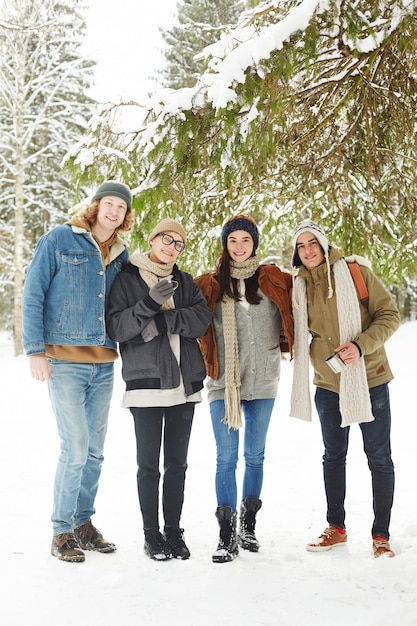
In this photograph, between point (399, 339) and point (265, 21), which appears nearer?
point (265, 21)

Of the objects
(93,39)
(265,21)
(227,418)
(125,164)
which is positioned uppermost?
(93,39)

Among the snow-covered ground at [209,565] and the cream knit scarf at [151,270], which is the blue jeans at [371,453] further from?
the cream knit scarf at [151,270]

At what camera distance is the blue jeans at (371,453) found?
3584 mm

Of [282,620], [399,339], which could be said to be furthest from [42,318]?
[399,339]

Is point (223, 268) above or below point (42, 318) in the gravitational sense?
above

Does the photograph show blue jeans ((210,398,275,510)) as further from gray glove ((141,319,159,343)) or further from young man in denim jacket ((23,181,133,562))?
young man in denim jacket ((23,181,133,562))

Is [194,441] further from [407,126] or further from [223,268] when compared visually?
[407,126]

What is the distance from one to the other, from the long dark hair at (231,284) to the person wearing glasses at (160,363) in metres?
0.23

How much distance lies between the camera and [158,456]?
356 cm

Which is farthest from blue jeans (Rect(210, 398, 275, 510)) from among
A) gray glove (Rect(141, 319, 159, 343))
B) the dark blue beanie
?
the dark blue beanie

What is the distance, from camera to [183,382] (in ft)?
11.6

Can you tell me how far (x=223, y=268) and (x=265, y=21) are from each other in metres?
1.75

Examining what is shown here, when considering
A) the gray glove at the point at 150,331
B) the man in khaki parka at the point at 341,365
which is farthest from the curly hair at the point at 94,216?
the man in khaki parka at the point at 341,365

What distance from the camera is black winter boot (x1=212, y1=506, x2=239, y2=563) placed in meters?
3.42
